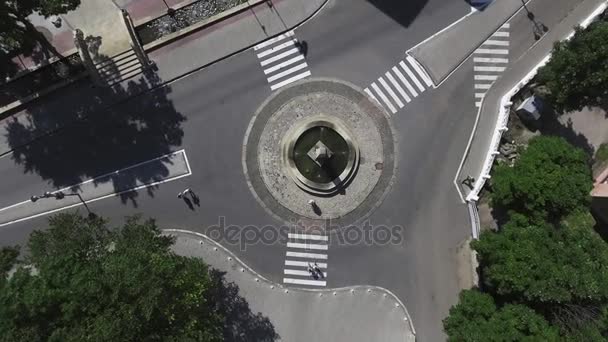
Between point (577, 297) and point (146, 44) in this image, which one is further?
point (146, 44)

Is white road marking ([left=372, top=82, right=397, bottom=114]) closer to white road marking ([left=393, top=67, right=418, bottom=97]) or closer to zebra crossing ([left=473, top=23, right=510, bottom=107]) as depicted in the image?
white road marking ([left=393, top=67, right=418, bottom=97])

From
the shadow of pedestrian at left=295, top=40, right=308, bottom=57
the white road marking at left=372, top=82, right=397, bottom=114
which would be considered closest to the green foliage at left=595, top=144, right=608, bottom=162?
the white road marking at left=372, top=82, right=397, bottom=114

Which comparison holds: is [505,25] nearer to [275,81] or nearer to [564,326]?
[275,81]

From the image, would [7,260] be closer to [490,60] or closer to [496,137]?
[496,137]

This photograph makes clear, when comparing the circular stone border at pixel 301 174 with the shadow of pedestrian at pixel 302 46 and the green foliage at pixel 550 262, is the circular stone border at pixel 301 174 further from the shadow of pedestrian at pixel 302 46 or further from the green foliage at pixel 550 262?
the green foliage at pixel 550 262

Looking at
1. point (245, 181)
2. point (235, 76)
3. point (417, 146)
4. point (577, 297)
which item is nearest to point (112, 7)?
point (235, 76)

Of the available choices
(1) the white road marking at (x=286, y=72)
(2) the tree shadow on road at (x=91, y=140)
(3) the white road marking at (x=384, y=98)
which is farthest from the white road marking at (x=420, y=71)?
(2) the tree shadow on road at (x=91, y=140)
